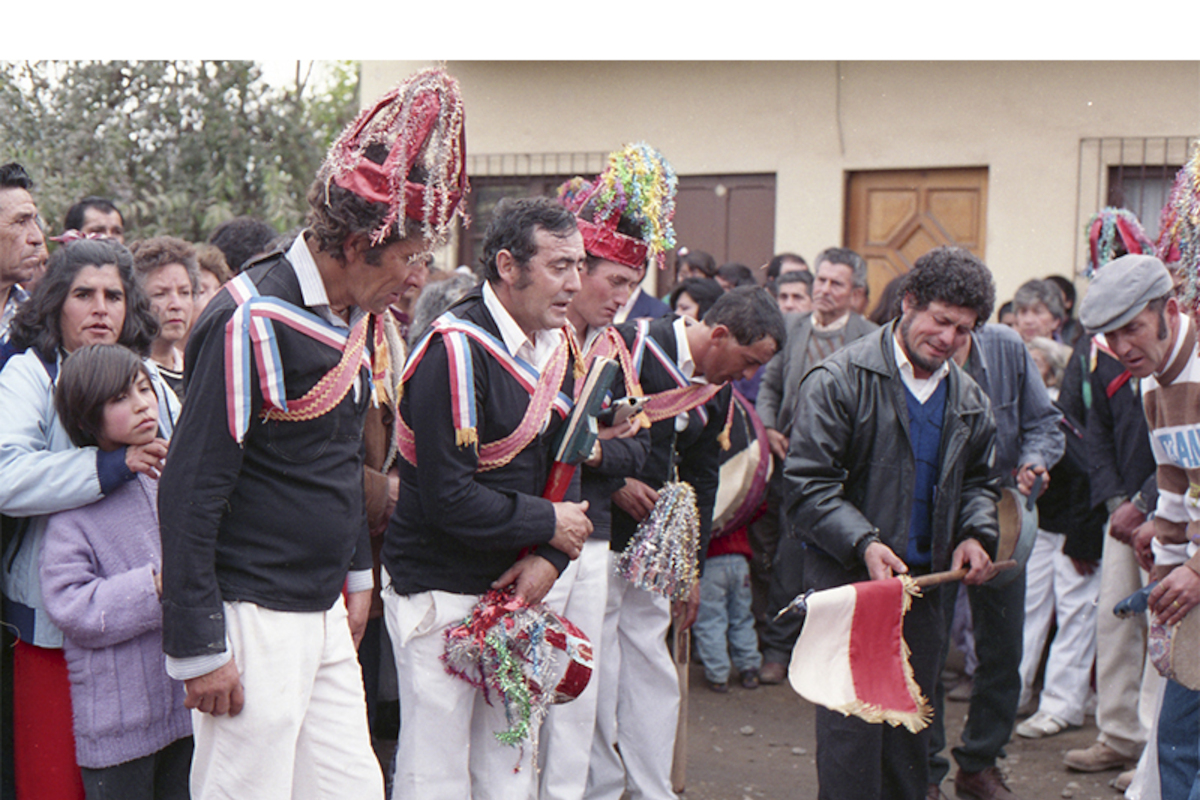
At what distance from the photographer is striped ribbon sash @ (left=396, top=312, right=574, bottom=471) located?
3301 millimetres

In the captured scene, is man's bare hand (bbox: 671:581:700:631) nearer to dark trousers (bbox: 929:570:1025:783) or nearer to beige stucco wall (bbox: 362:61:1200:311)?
dark trousers (bbox: 929:570:1025:783)

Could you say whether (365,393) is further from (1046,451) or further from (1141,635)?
(1141,635)

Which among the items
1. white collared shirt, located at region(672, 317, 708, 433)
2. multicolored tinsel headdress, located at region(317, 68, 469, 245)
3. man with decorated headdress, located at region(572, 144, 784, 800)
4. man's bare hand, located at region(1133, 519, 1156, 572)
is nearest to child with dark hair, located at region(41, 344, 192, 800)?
multicolored tinsel headdress, located at region(317, 68, 469, 245)

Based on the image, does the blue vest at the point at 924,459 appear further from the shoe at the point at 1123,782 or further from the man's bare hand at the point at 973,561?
the shoe at the point at 1123,782

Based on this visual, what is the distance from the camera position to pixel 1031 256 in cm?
909

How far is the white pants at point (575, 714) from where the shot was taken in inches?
159

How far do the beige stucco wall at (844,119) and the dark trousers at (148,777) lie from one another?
7521 mm

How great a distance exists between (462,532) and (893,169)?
286 inches

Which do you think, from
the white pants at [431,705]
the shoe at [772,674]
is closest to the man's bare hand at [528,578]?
the white pants at [431,705]

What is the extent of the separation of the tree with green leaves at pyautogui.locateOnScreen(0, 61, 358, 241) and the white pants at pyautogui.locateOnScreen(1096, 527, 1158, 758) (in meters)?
6.10

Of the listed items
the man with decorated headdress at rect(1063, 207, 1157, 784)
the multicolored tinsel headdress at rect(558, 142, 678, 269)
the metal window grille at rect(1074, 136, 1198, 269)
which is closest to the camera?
the multicolored tinsel headdress at rect(558, 142, 678, 269)

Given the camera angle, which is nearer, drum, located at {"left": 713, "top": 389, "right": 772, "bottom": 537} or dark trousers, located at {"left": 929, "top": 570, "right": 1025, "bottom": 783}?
dark trousers, located at {"left": 929, "top": 570, "right": 1025, "bottom": 783}

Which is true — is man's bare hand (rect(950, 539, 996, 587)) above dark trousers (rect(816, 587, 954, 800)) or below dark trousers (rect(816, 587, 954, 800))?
above

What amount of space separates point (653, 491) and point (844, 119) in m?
6.02
